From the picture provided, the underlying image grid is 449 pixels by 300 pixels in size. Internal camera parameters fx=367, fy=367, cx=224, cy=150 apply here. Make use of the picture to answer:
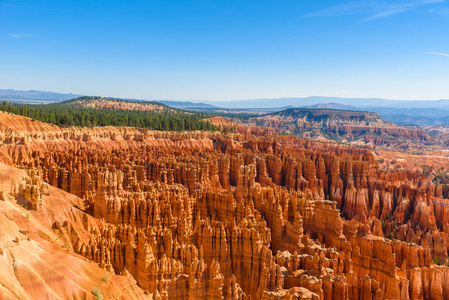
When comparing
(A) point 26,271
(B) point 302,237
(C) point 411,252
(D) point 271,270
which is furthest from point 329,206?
(A) point 26,271

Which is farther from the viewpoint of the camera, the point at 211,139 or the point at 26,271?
the point at 211,139

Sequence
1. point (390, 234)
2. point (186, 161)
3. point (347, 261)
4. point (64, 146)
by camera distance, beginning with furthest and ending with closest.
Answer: point (64, 146) < point (186, 161) < point (390, 234) < point (347, 261)

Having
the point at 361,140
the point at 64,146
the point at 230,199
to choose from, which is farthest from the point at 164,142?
the point at 361,140

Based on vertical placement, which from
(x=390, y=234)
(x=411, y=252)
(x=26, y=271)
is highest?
(x=26, y=271)

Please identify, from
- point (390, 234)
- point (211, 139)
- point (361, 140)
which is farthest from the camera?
point (361, 140)

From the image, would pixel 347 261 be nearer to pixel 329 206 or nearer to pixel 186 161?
pixel 329 206

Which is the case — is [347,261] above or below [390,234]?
above
